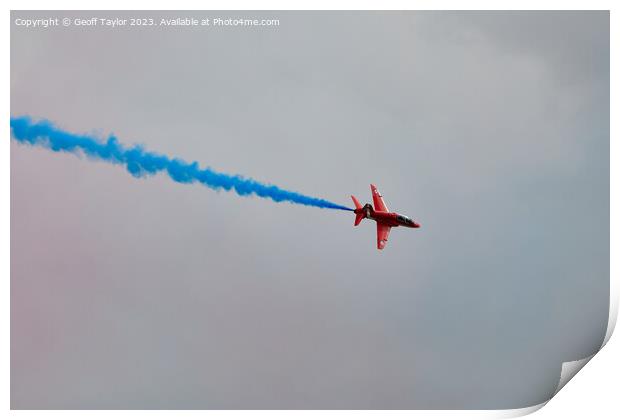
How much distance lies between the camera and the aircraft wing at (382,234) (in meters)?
16.1

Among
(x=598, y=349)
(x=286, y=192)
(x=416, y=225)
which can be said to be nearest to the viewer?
(x=598, y=349)

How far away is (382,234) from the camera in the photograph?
16.2m

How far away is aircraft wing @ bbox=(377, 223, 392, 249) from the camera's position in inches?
633

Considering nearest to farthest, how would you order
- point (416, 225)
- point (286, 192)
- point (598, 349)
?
point (598, 349) < point (286, 192) < point (416, 225)

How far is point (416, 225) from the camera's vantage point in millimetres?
16391
